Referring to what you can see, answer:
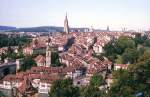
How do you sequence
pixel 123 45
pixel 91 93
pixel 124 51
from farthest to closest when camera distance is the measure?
pixel 123 45 → pixel 124 51 → pixel 91 93

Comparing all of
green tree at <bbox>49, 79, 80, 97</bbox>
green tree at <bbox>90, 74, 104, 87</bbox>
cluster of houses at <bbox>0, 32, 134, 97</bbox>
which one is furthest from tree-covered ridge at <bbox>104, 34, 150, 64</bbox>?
green tree at <bbox>49, 79, 80, 97</bbox>

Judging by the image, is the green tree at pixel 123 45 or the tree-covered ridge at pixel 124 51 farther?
the green tree at pixel 123 45

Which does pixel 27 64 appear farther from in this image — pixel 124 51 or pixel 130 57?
pixel 124 51

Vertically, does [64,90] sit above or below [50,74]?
above

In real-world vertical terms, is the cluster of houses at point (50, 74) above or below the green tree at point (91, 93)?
below

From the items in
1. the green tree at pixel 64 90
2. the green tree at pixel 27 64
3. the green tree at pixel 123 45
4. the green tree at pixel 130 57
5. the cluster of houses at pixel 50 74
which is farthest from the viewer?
the green tree at pixel 123 45

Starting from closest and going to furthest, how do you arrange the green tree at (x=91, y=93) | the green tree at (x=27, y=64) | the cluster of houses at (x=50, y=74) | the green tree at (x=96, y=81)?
1. the green tree at (x=91, y=93)
2. the green tree at (x=96, y=81)
3. the cluster of houses at (x=50, y=74)
4. the green tree at (x=27, y=64)

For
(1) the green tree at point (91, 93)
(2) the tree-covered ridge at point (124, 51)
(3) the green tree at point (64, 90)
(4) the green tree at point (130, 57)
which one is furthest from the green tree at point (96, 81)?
(4) the green tree at point (130, 57)

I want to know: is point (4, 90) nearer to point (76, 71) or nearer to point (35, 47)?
point (76, 71)

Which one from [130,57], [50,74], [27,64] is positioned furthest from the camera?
[130,57]

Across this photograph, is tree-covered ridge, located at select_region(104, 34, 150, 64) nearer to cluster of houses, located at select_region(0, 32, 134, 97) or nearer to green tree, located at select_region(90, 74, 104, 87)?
cluster of houses, located at select_region(0, 32, 134, 97)

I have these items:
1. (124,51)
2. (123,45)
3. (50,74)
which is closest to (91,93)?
(50,74)

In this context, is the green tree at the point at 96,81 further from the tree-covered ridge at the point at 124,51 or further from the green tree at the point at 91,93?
the tree-covered ridge at the point at 124,51
